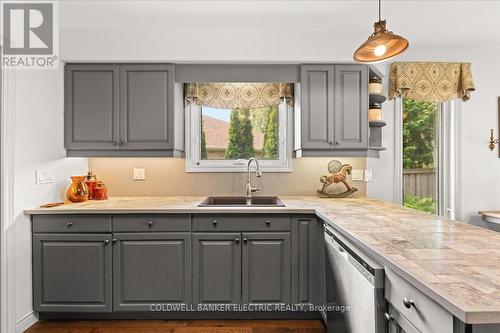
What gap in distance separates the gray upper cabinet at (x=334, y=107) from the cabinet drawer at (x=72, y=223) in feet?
5.83

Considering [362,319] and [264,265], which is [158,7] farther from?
[362,319]

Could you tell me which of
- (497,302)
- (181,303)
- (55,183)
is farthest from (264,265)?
(55,183)

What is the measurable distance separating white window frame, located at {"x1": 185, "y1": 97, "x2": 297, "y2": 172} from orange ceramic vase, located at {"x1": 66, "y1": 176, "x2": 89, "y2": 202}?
946mm

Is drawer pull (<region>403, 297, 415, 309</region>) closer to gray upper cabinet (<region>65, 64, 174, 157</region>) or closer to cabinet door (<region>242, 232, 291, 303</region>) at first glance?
cabinet door (<region>242, 232, 291, 303</region>)

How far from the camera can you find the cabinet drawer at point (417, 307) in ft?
2.98

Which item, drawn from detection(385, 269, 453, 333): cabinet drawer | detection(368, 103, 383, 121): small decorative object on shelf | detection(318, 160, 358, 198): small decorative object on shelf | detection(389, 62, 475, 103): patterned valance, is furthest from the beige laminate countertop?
detection(389, 62, 475, 103): patterned valance

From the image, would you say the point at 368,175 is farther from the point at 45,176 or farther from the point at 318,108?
the point at 45,176

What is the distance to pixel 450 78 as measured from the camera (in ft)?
10.4

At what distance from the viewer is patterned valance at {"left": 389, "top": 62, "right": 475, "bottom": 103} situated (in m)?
3.15

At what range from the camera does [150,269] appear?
2.42m

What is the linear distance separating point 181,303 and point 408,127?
2.82 metres

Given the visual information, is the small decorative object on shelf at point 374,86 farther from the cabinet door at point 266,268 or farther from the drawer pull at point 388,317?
the drawer pull at point 388,317

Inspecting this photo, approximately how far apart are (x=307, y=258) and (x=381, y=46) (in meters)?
1.57

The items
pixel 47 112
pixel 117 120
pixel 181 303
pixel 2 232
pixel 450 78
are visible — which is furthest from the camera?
pixel 450 78
